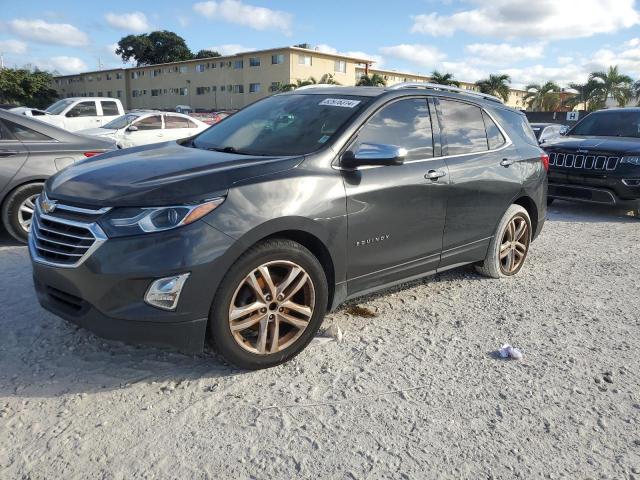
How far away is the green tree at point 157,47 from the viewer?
85375 mm

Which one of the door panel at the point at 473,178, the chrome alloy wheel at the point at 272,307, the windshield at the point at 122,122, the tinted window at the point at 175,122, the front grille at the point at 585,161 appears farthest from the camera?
the tinted window at the point at 175,122

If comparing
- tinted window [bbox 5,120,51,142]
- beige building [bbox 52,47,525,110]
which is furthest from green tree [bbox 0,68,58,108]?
tinted window [bbox 5,120,51,142]

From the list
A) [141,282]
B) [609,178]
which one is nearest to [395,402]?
[141,282]

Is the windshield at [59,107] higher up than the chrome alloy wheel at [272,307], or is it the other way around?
the windshield at [59,107]

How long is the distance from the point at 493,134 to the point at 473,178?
0.69m

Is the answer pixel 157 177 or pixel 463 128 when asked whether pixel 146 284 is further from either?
pixel 463 128

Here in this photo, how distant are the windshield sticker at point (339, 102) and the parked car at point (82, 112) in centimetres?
1507

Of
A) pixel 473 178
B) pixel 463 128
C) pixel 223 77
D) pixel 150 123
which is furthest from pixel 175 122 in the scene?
pixel 223 77

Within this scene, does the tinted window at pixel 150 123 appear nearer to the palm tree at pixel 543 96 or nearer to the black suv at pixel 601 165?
the black suv at pixel 601 165

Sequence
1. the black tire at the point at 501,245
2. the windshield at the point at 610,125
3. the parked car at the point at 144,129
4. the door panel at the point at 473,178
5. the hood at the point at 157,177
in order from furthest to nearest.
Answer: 1. the parked car at the point at 144,129
2. the windshield at the point at 610,125
3. the black tire at the point at 501,245
4. the door panel at the point at 473,178
5. the hood at the point at 157,177

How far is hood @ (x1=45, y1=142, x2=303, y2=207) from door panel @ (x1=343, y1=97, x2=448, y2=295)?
584 millimetres

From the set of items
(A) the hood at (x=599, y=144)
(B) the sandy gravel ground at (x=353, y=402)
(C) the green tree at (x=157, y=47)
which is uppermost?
(C) the green tree at (x=157, y=47)

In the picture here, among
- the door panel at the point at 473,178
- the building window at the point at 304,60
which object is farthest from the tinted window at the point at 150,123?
the building window at the point at 304,60

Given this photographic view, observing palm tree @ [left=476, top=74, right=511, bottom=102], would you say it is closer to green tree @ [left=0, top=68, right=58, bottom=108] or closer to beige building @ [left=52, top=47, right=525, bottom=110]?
beige building @ [left=52, top=47, right=525, bottom=110]
